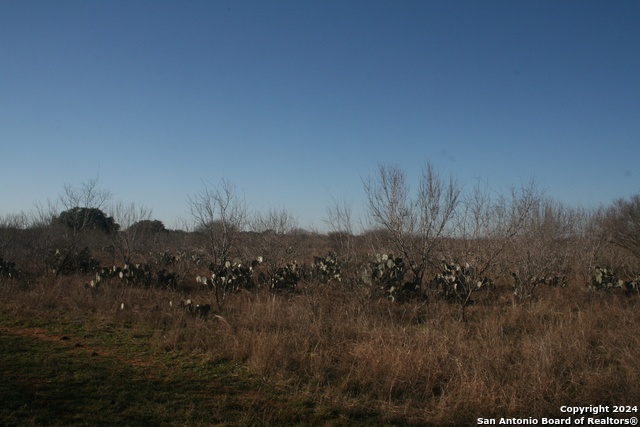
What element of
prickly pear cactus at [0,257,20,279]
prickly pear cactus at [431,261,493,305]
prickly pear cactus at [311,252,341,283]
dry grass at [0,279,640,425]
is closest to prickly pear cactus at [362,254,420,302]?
dry grass at [0,279,640,425]

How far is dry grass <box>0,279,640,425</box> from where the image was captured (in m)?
4.55

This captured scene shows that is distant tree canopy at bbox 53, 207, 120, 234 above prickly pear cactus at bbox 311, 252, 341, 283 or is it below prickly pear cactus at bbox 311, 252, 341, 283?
above

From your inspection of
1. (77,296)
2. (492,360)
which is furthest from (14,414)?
(77,296)

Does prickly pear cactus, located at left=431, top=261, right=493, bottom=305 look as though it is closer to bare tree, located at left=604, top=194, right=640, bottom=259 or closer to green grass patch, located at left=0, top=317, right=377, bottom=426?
green grass patch, located at left=0, top=317, right=377, bottom=426

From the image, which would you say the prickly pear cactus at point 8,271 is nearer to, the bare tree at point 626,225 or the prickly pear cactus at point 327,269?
the prickly pear cactus at point 327,269

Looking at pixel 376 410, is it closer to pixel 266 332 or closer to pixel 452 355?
pixel 452 355

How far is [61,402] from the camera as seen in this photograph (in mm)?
4289

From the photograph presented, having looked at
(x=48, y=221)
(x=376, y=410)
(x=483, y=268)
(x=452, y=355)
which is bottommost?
(x=376, y=410)

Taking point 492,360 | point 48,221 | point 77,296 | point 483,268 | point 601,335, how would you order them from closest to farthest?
1. point 492,360
2. point 601,335
3. point 483,268
4. point 77,296
5. point 48,221

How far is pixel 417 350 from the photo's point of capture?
558cm

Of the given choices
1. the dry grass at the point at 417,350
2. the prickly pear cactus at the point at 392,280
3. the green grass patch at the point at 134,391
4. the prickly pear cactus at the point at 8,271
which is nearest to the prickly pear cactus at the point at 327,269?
the prickly pear cactus at the point at 392,280

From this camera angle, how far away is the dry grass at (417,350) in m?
4.55

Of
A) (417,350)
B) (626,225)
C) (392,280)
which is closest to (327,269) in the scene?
(392,280)

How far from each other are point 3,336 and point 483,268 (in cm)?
946
